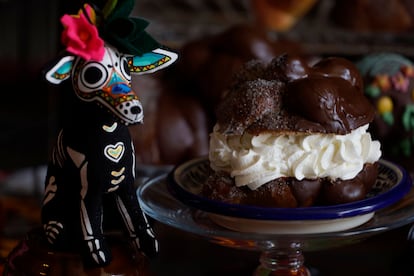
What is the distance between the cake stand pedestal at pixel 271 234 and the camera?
2.17 ft

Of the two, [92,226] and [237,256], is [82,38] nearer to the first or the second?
[92,226]

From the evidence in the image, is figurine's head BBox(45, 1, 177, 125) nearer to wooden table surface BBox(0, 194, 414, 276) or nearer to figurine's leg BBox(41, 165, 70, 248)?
figurine's leg BBox(41, 165, 70, 248)

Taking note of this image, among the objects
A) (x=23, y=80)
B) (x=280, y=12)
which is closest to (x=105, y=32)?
(x=280, y=12)

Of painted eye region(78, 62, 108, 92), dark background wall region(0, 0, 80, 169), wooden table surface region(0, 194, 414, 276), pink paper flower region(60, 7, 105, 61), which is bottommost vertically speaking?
dark background wall region(0, 0, 80, 169)

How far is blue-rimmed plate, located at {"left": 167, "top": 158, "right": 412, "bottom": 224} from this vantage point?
0.66m

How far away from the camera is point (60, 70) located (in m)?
0.59

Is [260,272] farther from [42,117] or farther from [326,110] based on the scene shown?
[42,117]

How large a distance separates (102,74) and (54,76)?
0.04 metres

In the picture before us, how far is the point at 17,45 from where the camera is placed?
8.00ft

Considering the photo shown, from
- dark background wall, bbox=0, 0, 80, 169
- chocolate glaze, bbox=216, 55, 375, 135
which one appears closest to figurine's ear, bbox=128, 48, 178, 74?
chocolate glaze, bbox=216, 55, 375, 135

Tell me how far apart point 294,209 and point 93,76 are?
227 mm

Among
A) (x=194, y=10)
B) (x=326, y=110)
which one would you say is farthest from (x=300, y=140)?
(x=194, y=10)

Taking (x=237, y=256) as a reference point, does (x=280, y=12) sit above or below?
above

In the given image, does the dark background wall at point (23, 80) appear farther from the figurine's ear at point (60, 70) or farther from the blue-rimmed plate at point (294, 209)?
the figurine's ear at point (60, 70)
